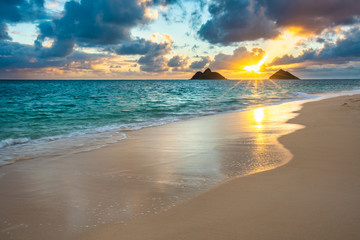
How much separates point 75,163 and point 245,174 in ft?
11.7

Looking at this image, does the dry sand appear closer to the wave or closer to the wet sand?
the wet sand

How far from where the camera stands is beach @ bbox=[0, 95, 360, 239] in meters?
2.55

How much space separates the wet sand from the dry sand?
1.4 inches

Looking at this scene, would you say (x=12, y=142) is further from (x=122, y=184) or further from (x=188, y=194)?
(x=188, y=194)

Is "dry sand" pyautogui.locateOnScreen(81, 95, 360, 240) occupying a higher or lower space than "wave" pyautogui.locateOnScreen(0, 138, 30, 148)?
higher

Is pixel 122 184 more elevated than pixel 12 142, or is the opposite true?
pixel 122 184

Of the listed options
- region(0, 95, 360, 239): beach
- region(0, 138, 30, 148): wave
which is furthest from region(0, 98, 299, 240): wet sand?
region(0, 138, 30, 148): wave

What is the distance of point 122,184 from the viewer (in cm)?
388

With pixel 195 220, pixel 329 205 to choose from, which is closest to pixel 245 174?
pixel 329 205

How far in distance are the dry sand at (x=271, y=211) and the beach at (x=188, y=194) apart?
0.01 meters

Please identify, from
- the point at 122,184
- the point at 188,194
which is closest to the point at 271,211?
the point at 188,194

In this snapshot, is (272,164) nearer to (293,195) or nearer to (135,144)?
(293,195)

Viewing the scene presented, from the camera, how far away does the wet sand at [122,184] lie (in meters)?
2.72

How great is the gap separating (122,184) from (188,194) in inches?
45.0
